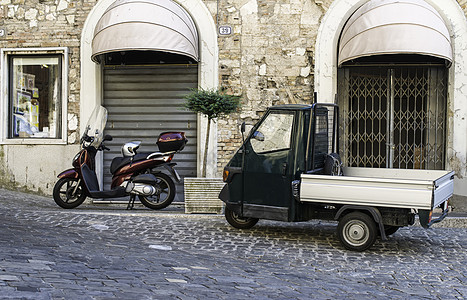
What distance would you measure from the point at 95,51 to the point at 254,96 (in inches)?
120

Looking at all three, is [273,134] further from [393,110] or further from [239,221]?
[393,110]

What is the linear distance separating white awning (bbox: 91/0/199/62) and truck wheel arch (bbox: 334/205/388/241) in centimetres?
482

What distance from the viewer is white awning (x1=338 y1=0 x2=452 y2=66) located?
32.0 feet

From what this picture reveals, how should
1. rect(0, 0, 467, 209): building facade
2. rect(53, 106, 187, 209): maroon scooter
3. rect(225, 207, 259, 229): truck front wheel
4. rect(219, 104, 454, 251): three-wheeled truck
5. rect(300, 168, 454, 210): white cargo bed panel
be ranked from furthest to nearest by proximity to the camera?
rect(0, 0, 467, 209): building facade
rect(53, 106, 187, 209): maroon scooter
rect(225, 207, 259, 229): truck front wheel
rect(219, 104, 454, 251): three-wheeled truck
rect(300, 168, 454, 210): white cargo bed panel

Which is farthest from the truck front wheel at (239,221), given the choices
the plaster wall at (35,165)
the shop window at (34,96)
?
the shop window at (34,96)

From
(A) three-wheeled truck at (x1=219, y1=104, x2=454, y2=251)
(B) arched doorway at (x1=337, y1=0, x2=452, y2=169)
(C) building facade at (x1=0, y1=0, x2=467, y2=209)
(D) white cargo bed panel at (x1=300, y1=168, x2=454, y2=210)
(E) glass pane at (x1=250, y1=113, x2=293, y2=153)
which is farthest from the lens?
(B) arched doorway at (x1=337, y1=0, x2=452, y2=169)

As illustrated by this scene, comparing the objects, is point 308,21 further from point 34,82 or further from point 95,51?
point 34,82

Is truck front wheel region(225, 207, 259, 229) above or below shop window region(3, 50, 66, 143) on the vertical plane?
below

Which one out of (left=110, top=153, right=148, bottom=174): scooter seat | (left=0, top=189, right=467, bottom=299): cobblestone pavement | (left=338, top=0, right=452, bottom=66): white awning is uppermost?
(left=338, top=0, right=452, bottom=66): white awning

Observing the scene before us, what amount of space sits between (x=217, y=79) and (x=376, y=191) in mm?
5437

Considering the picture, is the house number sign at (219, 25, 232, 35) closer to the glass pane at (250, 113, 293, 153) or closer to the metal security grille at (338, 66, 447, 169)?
the metal security grille at (338, 66, 447, 169)

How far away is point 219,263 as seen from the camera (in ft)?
19.2

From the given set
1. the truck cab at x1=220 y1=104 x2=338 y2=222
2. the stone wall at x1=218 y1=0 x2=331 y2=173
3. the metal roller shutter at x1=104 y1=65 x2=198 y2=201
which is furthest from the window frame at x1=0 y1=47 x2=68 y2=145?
the truck cab at x1=220 y1=104 x2=338 y2=222

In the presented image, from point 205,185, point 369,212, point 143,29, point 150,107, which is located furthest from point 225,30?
point 369,212
